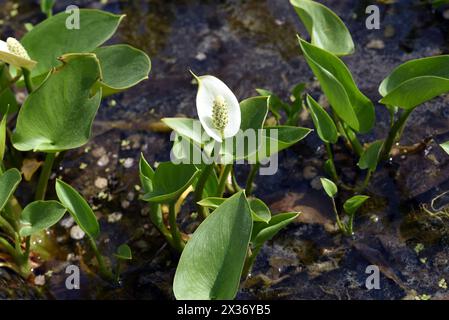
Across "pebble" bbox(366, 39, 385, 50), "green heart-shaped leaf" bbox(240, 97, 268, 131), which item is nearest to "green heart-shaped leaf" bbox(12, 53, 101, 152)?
"green heart-shaped leaf" bbox(240, 97, 268, 131)

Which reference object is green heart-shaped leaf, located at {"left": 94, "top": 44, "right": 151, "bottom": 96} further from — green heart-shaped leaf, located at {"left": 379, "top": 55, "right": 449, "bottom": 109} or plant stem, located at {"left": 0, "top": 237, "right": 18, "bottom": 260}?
green heart-shaped leaf, located at {"left": 379, "top": 55, "right": 449, "bottom": 109}

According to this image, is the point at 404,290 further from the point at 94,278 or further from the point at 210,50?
the point at 210,50

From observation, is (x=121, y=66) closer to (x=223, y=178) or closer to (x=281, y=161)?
(x=223, y=178)

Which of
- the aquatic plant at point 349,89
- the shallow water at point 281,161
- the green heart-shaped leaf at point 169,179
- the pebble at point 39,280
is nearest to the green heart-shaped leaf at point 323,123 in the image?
the aquatic plant at point 349,89

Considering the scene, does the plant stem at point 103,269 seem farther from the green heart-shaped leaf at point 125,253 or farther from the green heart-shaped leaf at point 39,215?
the green heart-shaped leaf at point 39,215

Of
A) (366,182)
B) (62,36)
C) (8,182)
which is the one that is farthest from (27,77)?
(366,182)
